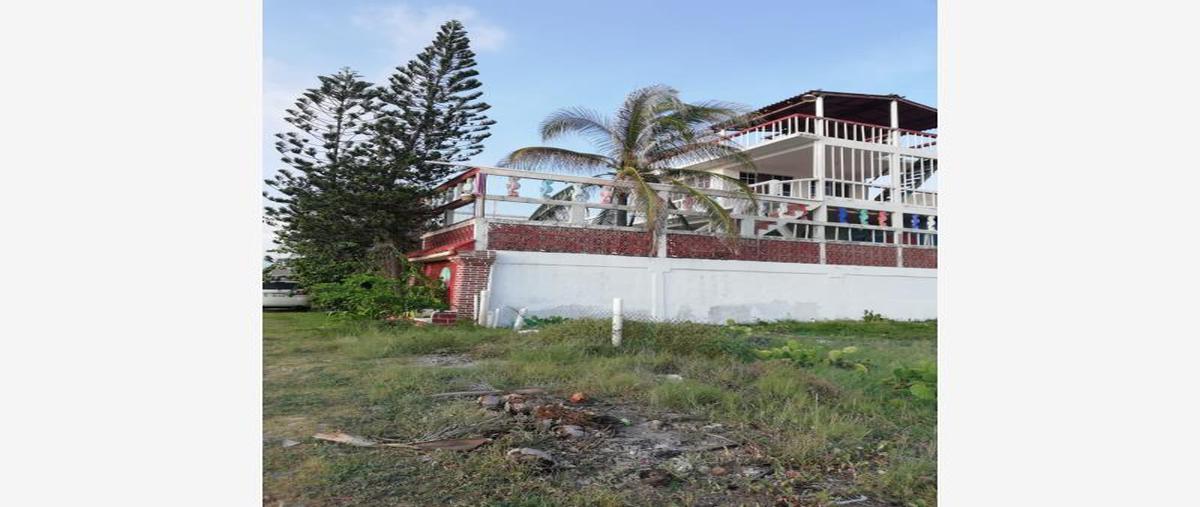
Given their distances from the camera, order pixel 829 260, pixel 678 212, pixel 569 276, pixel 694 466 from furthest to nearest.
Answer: pixel 829 260 → pixel 678 212 → pixel 569 276 → pixel 694 466

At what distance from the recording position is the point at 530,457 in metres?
2.38

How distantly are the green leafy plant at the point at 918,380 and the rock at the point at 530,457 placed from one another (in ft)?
7.19

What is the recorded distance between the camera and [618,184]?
8531 millimetres

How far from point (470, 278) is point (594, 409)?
15.2ft

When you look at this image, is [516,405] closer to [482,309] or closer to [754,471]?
[754,471]

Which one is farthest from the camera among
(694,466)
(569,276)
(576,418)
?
(569,276)

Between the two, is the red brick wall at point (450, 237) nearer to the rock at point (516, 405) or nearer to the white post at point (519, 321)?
the white post at point (519, 321)

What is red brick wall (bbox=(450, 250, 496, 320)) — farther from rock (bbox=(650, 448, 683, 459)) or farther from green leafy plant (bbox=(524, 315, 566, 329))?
rock (bbox=(650, 448, 683, 459))

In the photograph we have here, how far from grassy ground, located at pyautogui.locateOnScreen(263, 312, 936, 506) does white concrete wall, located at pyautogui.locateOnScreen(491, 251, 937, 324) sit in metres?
2.34

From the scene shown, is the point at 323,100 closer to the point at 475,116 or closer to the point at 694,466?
the point at 694,466

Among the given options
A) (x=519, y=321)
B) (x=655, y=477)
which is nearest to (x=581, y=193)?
(x=519, y=321)

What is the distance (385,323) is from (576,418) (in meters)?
4.21

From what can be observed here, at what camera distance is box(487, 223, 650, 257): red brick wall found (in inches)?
313

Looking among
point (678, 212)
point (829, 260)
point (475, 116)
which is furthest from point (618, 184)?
point (829, 260)
